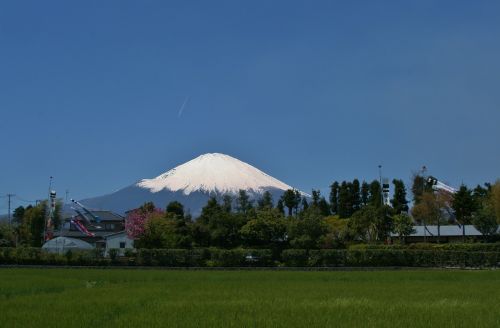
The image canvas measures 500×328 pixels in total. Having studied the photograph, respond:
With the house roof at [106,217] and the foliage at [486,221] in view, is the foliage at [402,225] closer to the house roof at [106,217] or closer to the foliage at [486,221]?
the foliage at [486,221]

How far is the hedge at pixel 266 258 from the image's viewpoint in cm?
4503

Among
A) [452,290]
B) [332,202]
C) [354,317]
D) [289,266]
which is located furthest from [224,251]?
[332,202]

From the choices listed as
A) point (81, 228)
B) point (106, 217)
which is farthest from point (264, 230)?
point (106, 217)

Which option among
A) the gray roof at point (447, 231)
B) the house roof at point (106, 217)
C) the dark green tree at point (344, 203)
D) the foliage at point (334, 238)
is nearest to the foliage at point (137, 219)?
→ the foliage at point (334, 238)

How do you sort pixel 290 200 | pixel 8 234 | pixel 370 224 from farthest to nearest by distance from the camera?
pixel 290 200 → pixel 8 234 → pixel 370 224

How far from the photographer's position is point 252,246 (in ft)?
188

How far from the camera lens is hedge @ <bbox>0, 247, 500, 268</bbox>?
148 ft

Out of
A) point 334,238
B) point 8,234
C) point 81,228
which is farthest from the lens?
point 81,228

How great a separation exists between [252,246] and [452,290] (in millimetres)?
37575

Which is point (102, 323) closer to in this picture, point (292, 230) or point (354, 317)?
point (354, 317)

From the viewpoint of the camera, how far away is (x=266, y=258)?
47812 millimetres

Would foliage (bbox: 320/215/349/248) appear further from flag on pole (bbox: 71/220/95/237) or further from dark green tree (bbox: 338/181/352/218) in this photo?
flag on pole (bbox: 71/220/95/237)

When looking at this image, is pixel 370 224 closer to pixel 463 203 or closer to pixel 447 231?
pixel 463 203

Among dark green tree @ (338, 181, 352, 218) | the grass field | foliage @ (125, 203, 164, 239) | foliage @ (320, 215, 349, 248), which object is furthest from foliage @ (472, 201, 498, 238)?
the grass field
